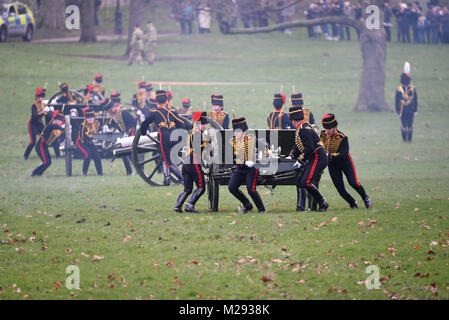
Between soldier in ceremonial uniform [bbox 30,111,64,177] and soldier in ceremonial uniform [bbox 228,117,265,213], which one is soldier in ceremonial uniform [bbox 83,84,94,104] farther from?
soldier in ceremonial uniform [bbox 228,117,265,213]

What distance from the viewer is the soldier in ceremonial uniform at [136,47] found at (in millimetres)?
37000

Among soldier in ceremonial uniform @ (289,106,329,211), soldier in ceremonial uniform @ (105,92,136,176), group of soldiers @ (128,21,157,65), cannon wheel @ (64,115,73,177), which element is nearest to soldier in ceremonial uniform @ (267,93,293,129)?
soldier in ceremonial uniform @ (289,106,329,211)

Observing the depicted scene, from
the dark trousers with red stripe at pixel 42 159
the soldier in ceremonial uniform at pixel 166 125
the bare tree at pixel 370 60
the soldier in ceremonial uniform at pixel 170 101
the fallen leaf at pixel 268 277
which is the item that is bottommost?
the fallen leaf at pixel 268 277

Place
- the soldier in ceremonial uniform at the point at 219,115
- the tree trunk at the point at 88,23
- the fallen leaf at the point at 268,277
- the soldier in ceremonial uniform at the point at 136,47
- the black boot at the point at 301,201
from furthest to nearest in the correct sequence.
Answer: the soldier in ceremonial uniform at the point at 136,47 < the tree trunk at the point at 88,23 < the soldier in ceremonial uniform at the point at 219,115 < the black boot at the point at 301,201 < the fallen leaf at the point at 268,277

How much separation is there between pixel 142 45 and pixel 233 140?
2590cm

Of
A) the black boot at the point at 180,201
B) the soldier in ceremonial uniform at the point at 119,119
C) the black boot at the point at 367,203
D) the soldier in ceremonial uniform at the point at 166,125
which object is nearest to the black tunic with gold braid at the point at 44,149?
the soldier in ceremonial uniform at the point at 119,119

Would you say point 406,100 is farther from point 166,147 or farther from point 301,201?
point 301,201

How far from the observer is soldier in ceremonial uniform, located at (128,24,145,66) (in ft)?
121

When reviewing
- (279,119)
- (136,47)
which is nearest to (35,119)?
(279,119)

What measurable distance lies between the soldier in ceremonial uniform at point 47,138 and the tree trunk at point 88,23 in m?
16.4

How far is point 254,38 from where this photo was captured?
153ft

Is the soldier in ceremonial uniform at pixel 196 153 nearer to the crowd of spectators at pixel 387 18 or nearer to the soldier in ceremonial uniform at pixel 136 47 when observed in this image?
the soldier in ceremonial uniform at pixel 136 47
